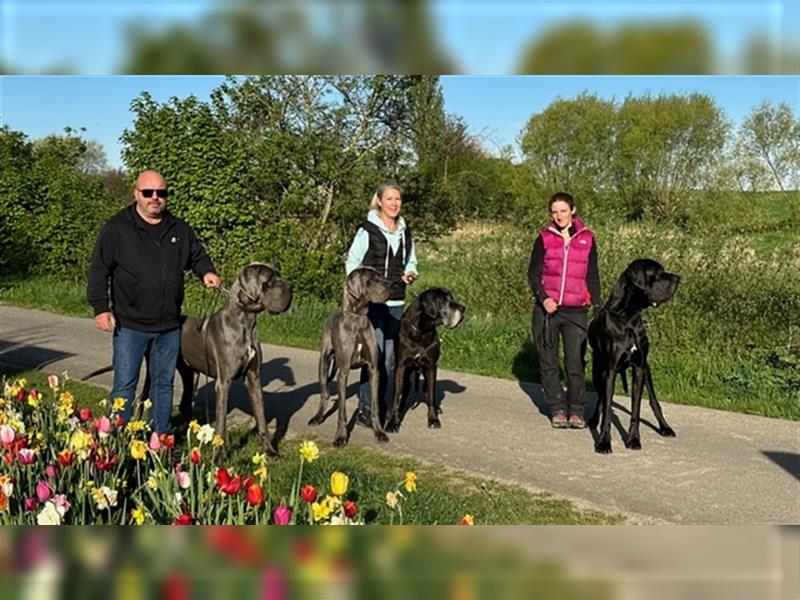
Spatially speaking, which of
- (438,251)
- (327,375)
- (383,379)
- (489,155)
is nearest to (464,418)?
(383,379)

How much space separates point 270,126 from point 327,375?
9.17 meters

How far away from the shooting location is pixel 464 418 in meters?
7.65

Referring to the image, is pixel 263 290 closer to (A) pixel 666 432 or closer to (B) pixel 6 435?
(B) pixel 6 435

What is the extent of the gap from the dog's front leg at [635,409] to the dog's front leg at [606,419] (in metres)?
0.17

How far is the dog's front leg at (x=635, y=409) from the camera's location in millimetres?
6578

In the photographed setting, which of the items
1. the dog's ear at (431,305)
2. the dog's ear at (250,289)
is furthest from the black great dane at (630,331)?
the dog's ear at (250,289)

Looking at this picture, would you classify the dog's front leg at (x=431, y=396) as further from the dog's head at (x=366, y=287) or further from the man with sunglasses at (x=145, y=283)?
the man with sunglasses at (x=145, y=283)

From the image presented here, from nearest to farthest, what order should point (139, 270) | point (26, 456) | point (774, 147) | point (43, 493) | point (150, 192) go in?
point (43, 493) → point (26, 456) → point (150, 192) → point (139, 270) → point (774, 147)

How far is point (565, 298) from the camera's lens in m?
7.20

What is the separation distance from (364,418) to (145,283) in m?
2.38

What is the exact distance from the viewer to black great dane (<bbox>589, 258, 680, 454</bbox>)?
650 centimetres

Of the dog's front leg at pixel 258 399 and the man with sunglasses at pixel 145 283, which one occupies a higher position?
the man with sunglasses at pixel 145 283

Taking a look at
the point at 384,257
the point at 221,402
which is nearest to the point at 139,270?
the point at 221,402

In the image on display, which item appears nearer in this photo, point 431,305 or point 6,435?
point 6,435
